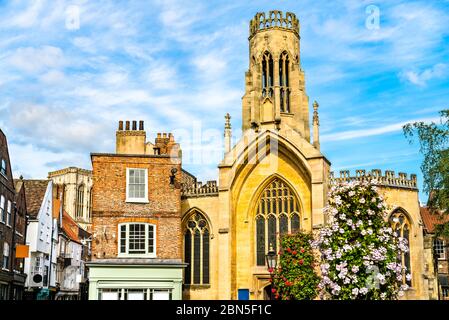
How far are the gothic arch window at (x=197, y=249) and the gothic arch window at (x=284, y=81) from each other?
9.85 m

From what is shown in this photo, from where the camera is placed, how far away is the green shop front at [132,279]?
29.3 meters

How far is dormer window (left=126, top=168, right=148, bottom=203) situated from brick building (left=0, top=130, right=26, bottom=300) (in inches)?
297

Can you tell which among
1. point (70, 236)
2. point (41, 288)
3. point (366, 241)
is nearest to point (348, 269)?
point (366, 241)

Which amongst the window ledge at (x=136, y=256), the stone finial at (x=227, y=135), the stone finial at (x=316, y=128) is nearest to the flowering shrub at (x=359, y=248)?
the window ledge at (x=136, y=256)

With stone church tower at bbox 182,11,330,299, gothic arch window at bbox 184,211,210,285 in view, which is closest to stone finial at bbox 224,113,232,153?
stone church tower at bbox 182,11,330,299

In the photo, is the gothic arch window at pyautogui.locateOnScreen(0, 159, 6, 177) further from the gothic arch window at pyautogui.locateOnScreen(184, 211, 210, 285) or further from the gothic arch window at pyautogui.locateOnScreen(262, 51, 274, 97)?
the gothic arch window at pyautogui.locateOnScreen(262, 51, 274, 97)

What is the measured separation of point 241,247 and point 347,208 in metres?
19.3

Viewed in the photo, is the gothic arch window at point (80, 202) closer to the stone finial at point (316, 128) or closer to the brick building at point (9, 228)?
the brick building at point (9, 228)

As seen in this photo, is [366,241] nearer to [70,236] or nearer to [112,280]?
[112,280]

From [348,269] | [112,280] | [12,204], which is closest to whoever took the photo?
[348,269]

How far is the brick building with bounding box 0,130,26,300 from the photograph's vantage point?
109 feet

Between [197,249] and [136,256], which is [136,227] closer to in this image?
[136,256]

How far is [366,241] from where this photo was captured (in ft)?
62.3
